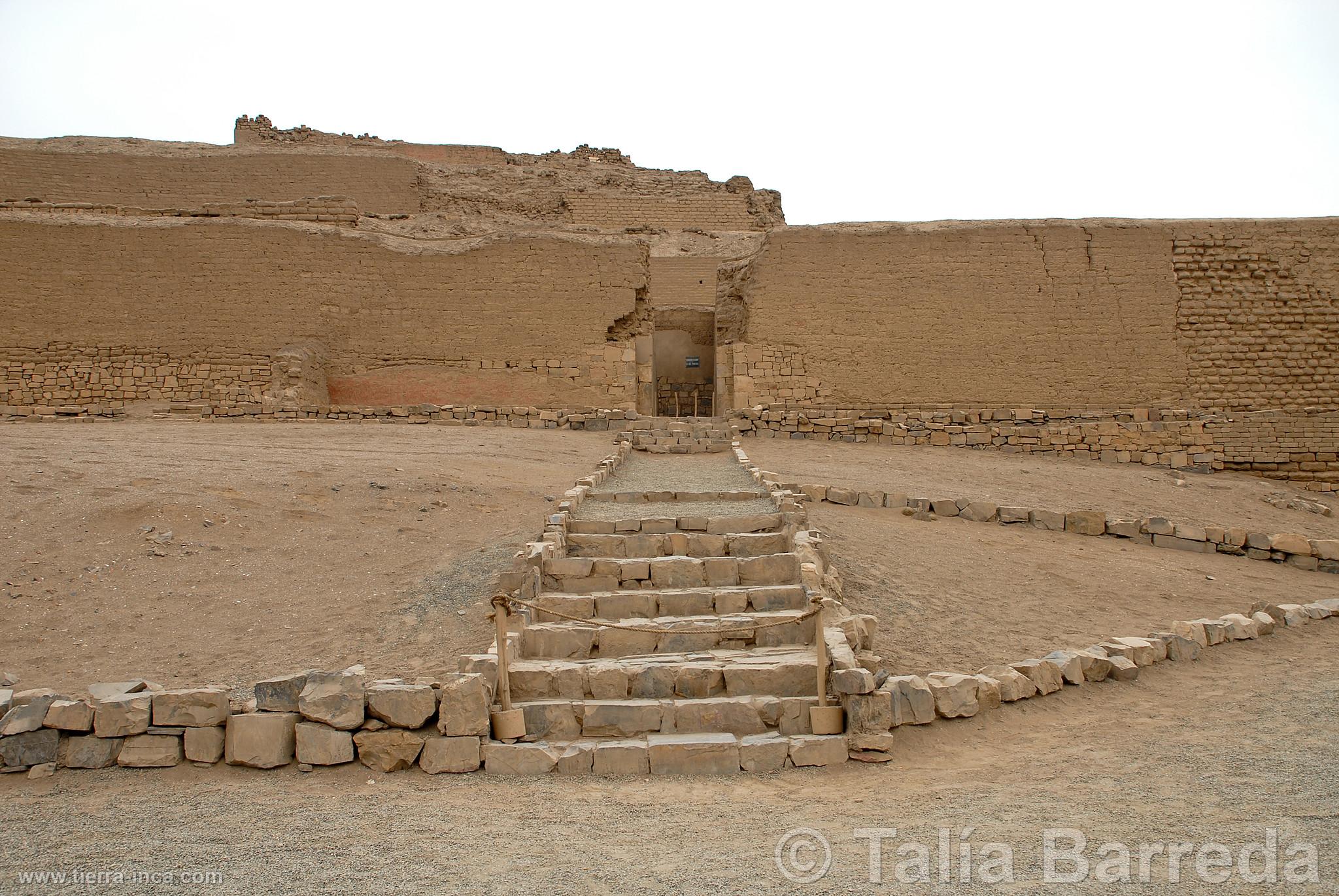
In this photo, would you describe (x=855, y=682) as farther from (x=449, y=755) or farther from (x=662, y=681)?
(x=449, y=755)

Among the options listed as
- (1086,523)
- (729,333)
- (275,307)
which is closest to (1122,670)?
(1086,523)

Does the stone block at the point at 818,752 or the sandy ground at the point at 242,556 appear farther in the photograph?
the sandy ground at the point at 242,556

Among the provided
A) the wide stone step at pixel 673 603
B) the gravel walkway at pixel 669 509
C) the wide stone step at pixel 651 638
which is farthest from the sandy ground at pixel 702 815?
the gravel walkway at pixel 669 509

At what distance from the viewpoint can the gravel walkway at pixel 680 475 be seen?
32.8 ft

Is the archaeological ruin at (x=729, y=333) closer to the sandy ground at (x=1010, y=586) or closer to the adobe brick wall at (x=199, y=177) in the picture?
the adobe brick wall at (x=199, y=177)

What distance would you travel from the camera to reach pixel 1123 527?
1055cm

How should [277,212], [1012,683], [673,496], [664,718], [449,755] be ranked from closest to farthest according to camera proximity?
[449,755], [664,718], [1012,683], [673,496], [277,212]

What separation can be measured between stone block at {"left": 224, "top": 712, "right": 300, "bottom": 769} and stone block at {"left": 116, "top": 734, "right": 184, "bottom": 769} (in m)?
0.28

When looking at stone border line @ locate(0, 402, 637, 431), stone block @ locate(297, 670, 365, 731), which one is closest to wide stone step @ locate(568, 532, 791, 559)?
stone block @ locate(297, 670, 365, 731)

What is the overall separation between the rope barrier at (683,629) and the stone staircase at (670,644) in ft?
0.08

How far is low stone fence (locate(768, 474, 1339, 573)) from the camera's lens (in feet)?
33.5

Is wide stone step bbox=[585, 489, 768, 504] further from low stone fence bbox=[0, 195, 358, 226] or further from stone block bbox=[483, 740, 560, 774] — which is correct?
low stone fence bbox=[0, 195, 358, 226]

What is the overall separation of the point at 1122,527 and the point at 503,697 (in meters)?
8.01

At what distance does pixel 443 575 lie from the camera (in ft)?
24.7
